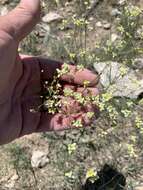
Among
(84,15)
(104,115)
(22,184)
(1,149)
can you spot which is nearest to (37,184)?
(22,184)

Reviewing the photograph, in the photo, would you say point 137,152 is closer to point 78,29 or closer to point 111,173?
point 111,173

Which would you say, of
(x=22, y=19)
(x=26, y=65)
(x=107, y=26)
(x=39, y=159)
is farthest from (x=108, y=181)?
(x=107, y=26)

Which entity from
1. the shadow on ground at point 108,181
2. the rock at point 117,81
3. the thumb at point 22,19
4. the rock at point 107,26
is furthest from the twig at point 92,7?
the shadow on ground at point 108,181

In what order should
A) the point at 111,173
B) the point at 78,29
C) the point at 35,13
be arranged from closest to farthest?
1. the point at 35,13
2. the point at 111,173
3. the point at 78,29

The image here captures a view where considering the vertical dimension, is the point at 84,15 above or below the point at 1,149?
above

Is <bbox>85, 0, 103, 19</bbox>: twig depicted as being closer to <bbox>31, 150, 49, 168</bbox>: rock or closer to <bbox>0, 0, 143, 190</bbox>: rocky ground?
<bbox>0, 0, 143, 190</bbox>: rocky ground

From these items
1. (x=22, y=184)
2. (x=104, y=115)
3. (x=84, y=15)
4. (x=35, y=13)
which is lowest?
(x=22, y=184)

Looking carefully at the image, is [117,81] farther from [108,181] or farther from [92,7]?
[92,7]
